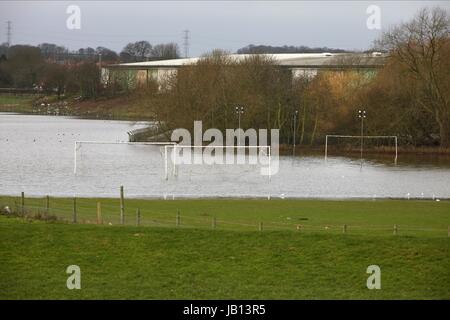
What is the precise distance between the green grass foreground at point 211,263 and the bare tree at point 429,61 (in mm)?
59249

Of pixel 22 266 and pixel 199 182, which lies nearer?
pixel 22 266

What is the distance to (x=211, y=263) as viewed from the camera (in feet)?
71.2

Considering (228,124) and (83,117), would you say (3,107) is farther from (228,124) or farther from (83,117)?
(228,124)

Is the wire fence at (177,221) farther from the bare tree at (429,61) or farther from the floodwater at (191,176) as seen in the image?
the bare tree at (429,61)

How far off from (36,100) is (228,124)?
316ft

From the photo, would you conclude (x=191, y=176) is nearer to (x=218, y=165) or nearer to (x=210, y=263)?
(x=218, y=165)

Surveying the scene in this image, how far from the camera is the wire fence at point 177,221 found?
2914 cm

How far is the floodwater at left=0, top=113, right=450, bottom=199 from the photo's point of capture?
162 ft

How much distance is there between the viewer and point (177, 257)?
22.2 meters

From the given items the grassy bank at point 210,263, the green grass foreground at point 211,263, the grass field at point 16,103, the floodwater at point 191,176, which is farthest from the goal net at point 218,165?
the grass field at point 16,103

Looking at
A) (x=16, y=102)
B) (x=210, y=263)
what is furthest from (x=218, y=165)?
(x=16, y=102)

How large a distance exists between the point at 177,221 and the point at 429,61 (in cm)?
6111

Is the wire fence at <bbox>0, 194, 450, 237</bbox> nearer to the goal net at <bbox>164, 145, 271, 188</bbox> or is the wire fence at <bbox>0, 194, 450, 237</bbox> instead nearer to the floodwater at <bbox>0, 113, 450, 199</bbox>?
the floodwater at <bbox>0, 113, 450, 199</bbox>

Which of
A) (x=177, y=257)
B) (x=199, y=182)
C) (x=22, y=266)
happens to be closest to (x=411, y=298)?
(x=177, y=257)
